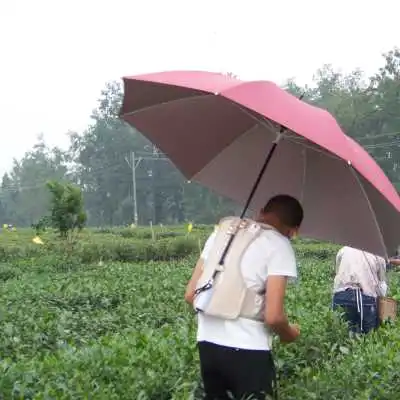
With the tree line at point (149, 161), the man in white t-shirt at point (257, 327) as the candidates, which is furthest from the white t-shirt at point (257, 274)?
the tree line at point (149, 161)

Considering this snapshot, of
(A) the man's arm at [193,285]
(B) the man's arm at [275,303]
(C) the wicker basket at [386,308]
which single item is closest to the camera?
(B) the man's arm at [275,303]

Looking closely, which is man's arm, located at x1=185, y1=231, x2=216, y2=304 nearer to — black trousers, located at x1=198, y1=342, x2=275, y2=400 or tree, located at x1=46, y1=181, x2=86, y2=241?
black trousers, located at x1=198, y1=342, x2=275, y2=400

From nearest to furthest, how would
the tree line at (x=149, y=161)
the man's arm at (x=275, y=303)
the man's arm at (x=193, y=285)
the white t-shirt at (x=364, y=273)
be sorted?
the man's arm at (x=275, y=303) → the man's arm at (x=193, y=285) → the white t-shirt at (x=364, y=273) → the tree line at (x=149, y=161)

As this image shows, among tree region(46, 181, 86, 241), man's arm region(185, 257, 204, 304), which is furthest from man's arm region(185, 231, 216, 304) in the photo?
tree region(46, 181, 86, 241)

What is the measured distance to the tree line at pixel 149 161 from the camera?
52.7 metres

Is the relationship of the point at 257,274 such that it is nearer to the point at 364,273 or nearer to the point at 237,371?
the point at 237,371

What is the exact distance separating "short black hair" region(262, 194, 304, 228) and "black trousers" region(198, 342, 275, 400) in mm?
553

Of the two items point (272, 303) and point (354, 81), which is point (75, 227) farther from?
point (354, 81)

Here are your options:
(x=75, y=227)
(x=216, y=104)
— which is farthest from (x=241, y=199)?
(x=75, y=227)

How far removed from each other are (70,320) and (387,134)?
4746cm

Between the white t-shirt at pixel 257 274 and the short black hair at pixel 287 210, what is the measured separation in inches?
4.1

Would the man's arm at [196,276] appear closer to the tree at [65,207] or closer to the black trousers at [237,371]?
the black trousers at [237,371]

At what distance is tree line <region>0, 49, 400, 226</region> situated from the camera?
52656mm

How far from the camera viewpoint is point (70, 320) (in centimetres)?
721
